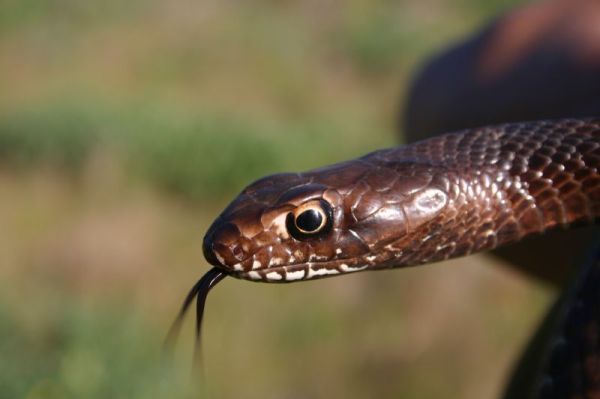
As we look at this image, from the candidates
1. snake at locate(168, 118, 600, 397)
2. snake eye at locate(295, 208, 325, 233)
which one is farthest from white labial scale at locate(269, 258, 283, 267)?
snake eye at locate(295, 208, 325, 233)

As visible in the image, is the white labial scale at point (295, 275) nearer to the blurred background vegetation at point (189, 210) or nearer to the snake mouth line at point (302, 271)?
the snake mouth line at point (302, 271)

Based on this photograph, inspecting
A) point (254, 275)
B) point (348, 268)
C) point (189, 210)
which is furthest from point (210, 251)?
point (189, 210)

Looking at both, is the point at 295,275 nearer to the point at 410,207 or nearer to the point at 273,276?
the point at 273,276

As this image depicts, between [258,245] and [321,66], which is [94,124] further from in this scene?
[258,245]

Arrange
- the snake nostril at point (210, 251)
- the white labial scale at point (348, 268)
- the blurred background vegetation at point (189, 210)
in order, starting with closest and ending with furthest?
the snake nostril at point (210, 251) → the white labial scale at point (348, 268) → the blurred background vegetation at point (189, 210)

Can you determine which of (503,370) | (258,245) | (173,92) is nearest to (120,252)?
(503,370)

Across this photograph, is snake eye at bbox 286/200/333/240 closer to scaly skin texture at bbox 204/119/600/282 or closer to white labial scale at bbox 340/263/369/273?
scaly skin texture at bbox 204/119/600/282

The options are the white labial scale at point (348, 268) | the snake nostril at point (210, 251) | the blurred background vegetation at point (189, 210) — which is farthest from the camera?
the blurred background vegetation at point (189, 210)

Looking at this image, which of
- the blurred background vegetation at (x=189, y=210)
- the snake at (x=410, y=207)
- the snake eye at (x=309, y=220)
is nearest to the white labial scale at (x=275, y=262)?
the snake at (x=410, y=207)
